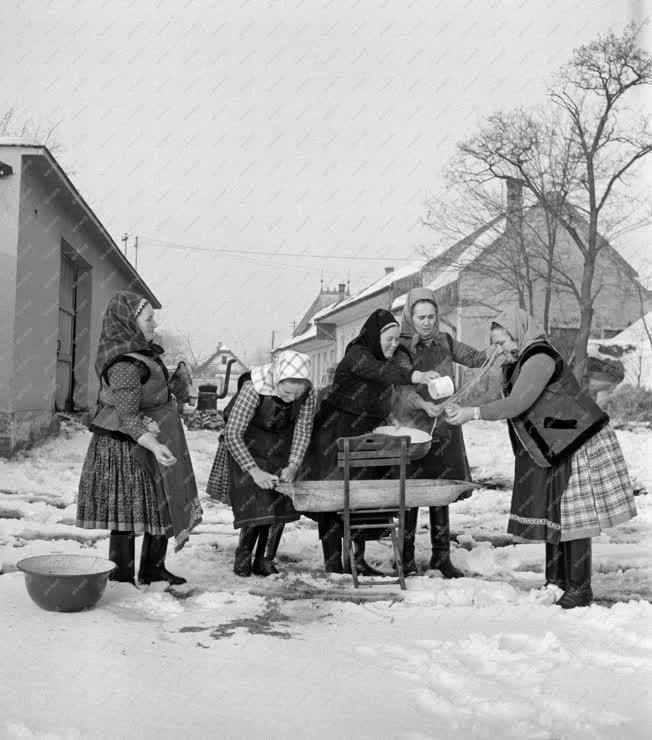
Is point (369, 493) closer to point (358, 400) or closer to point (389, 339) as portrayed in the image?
point (358, 400)

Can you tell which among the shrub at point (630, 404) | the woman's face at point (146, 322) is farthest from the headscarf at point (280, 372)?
the shrub at point (630, 404)

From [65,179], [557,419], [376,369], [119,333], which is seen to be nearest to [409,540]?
[376,369]

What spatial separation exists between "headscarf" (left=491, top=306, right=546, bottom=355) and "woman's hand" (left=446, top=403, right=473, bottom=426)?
1.44 ft

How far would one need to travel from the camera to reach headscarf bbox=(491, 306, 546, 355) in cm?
432

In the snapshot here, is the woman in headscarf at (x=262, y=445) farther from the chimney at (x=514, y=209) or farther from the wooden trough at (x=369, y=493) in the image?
the chimney at (x=514, y=209)

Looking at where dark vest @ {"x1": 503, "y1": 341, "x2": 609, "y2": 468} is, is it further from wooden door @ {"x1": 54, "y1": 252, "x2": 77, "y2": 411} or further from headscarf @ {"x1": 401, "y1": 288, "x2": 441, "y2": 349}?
wooden door @ {"x1": 54, "y1": 252, "x2": 77, "y2": 411}

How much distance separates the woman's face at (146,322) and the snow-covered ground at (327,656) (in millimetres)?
1379

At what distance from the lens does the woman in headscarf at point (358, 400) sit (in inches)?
189

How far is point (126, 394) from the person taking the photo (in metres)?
4.05

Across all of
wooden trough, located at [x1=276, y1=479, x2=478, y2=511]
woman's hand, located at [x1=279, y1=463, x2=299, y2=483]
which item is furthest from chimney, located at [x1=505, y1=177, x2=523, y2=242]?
woman's hand, located at [x1=279, y1=463, x2=299, y2=483]

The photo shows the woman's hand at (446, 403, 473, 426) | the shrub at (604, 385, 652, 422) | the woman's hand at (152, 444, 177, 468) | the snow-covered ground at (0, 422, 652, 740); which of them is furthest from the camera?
the shrub at (604, 385, 652, 422)

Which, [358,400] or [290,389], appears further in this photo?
[358,400]

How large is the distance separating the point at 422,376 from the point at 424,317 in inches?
19.2

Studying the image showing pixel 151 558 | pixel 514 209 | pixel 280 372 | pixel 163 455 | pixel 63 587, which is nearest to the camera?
pixel 63 587
